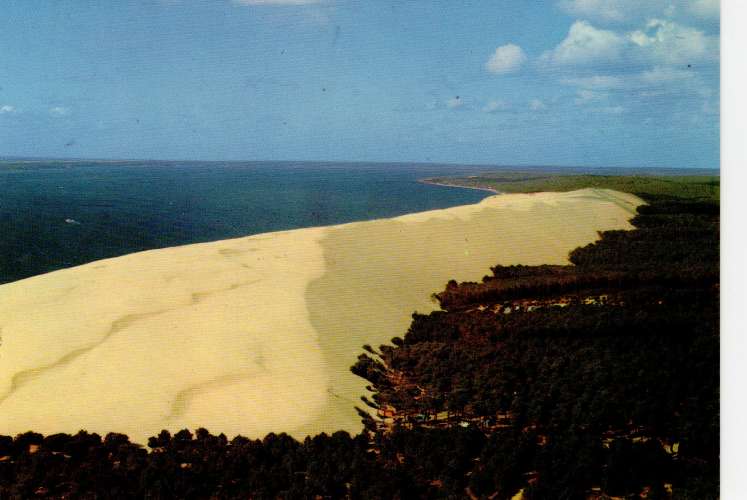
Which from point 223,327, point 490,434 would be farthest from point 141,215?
point 490,434

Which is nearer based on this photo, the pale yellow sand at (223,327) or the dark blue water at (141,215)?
the pale yellow sand at (223,327)

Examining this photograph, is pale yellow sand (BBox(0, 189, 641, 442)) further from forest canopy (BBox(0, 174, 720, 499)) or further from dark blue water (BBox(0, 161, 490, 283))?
dark blue water (BBox(0, 161, 490, 283))

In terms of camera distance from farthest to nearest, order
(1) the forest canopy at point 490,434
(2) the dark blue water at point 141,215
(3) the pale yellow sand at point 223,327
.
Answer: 1. (2) the dark blue water at point 141,215
2. (3) the pale yellow sand at point 223,327
3. (1) the forest canopy at point 490,434

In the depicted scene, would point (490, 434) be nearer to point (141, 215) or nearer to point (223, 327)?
point (223, 327)

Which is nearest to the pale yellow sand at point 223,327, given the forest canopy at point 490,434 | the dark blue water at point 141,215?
the forest canopy at point 490,434

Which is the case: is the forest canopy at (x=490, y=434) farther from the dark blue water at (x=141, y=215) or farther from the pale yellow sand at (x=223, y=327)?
the dark blue water at (x=141, y=215)

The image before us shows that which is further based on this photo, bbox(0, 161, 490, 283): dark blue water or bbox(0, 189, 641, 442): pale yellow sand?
bbox(0, 161, 490, 283): dark blue water

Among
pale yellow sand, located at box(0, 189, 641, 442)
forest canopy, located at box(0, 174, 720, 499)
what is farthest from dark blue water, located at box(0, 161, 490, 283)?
forest canopy, located at box(0, 174, 720, 499)

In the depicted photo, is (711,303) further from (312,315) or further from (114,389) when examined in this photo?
(114,389)
